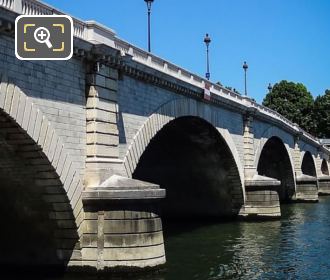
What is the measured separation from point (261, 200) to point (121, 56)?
68.9 ft

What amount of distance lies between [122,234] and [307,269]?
772 cm

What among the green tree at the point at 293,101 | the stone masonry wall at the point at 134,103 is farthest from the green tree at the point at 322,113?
the stone masonry wall at the point at 134,103

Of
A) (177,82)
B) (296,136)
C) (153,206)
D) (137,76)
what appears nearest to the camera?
(153,206)

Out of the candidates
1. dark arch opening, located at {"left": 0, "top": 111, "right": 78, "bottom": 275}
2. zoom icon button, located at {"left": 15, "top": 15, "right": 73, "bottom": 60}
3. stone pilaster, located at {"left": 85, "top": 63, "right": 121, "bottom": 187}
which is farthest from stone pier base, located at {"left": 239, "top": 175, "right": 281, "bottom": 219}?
zoom icon button, located at {"left": 15, "top": 15, "right": 73, "bottom": 60}

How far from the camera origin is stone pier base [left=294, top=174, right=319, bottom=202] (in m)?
57.0

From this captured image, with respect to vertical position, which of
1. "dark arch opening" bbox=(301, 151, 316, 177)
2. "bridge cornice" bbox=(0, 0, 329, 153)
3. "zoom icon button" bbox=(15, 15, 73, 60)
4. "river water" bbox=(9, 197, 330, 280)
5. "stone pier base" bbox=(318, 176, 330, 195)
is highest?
"bridge cornice" bbox=(0, 0, 329, 153)

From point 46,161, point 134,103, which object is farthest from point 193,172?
point 46,161

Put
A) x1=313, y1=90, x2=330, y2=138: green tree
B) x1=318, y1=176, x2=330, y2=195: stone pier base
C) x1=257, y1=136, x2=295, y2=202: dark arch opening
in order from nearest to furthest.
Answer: x1=257, y1=136, x2=295, y2=202: dark arch opening
x1=318, y1=176, x2=330, y2=195: stone pier base
x1=313, y1=90, x2=330, y2=138: green tree

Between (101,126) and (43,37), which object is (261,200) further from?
(43,37)

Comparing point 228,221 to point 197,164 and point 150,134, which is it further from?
point 150,134

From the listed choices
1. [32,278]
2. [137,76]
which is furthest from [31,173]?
[137,76]

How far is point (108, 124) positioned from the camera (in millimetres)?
19969

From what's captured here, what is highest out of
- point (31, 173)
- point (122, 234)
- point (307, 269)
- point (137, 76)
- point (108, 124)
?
point (137, 76)

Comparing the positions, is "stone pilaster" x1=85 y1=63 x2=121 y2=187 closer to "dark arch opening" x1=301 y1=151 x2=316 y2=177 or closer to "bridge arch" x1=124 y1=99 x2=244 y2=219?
"bridge arch" x1=124 y1=99 x2=244 y2=219
